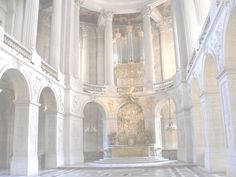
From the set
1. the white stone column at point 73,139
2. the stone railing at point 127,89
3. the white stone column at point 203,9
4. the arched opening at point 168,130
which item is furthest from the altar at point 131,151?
the white stone column at point 203,9

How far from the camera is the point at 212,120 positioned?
12820 millimetres

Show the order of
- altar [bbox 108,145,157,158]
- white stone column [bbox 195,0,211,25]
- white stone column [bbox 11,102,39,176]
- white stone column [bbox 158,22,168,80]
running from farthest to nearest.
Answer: white stone column [bbox 158,22,168,80], altar [bbox 108,145,157,158], white stone column [bbox 195,0,211,25], white stone column [bbox 11,102,39,176]

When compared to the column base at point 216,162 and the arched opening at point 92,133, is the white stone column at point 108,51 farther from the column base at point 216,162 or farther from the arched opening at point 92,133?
the column base at point 216,162

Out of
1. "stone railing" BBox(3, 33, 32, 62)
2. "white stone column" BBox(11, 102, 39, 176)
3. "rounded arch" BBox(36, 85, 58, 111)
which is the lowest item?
"white stone column" BBox(11, 102, 39, 176)

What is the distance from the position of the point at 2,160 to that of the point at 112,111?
8779 mm

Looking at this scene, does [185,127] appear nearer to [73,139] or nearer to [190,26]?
[190,26]

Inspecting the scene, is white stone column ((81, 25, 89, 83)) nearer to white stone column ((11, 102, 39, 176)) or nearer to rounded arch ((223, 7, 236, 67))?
white stone column ((11, 102, 39, 176))

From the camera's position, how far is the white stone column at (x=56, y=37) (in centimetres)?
1914

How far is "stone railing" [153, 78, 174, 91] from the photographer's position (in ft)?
71.1

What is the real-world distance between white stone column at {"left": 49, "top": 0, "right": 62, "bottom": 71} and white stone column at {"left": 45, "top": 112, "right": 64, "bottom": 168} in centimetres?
328

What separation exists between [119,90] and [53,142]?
8013 millimetres

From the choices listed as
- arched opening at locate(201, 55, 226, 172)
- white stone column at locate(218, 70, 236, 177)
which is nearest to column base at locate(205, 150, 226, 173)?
arched opening at locate(201, 55, 226, 172)

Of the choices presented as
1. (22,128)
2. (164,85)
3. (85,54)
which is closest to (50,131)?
(22,128)

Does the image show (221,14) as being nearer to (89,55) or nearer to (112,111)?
(112,111)
